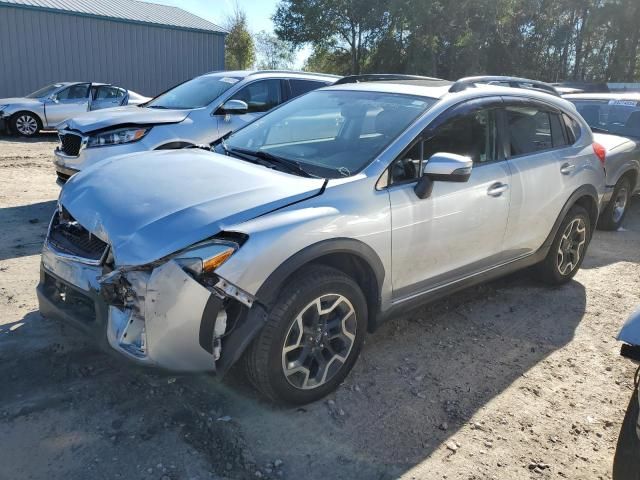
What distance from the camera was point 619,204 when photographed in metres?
7.50

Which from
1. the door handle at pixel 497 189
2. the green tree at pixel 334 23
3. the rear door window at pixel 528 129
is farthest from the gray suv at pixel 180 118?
the green tree at pixel 334 23

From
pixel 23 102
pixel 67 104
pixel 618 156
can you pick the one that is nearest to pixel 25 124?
pixel 23 102

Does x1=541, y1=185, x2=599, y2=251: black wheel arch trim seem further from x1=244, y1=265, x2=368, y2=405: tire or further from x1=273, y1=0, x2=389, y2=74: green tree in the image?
x1=273, y1=0, x2=389, y2=74: green tree

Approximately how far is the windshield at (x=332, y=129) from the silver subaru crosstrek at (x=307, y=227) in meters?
0.01

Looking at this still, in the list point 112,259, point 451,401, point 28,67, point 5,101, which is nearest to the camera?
point 112,259

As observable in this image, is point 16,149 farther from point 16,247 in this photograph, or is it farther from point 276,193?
point 276,193

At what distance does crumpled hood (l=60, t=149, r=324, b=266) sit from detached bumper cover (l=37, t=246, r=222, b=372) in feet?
0.47

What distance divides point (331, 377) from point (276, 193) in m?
1.09

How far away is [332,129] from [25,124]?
1282 cm

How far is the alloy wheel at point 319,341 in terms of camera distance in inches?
118

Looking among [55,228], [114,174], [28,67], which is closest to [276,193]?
[114,174]

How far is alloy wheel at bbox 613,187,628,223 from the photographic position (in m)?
7.39

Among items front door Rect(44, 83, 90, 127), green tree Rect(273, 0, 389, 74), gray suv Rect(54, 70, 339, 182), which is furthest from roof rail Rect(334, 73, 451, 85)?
green tree Rect(273, 0, 389, 74)

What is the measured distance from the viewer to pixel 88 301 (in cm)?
293
